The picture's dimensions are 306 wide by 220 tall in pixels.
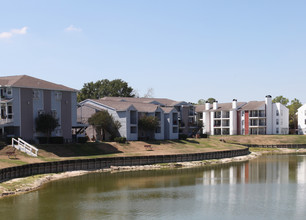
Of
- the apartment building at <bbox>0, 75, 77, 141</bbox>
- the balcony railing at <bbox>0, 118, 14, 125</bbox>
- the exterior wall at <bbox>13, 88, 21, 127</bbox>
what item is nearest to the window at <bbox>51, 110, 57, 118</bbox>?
the apartment building at <bbox>0, 75, 77, 141</bbox>

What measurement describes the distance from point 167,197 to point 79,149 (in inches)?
1055

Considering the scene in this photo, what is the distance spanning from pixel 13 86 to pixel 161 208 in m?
34.5

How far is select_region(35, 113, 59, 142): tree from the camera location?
61531 millimetres

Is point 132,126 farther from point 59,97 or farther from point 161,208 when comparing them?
point 161,208

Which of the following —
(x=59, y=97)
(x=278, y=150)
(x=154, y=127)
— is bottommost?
(x=278, y=150)

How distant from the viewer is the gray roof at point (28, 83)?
60500 millimetres

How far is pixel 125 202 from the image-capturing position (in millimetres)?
36438

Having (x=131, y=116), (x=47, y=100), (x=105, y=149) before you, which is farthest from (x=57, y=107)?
(x=131, y=116)

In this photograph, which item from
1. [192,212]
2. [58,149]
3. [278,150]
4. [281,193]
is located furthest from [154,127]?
[192,212]

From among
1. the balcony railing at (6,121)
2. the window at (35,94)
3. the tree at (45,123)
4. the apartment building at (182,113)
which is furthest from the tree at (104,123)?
the apartment building at (182,113)

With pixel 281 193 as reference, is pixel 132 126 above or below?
above

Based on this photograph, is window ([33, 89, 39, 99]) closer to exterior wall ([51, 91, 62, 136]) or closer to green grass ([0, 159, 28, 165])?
exterior wall ([51, 91, 62, 136])

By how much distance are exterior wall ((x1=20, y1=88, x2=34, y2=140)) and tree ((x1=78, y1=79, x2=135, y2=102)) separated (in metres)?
73.8

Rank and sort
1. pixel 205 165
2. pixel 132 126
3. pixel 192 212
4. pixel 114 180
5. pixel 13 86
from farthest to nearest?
pixel 132 126 < pixel 205 165 < pixel 13 86 < pixel 114 180 < pixel 192 212
